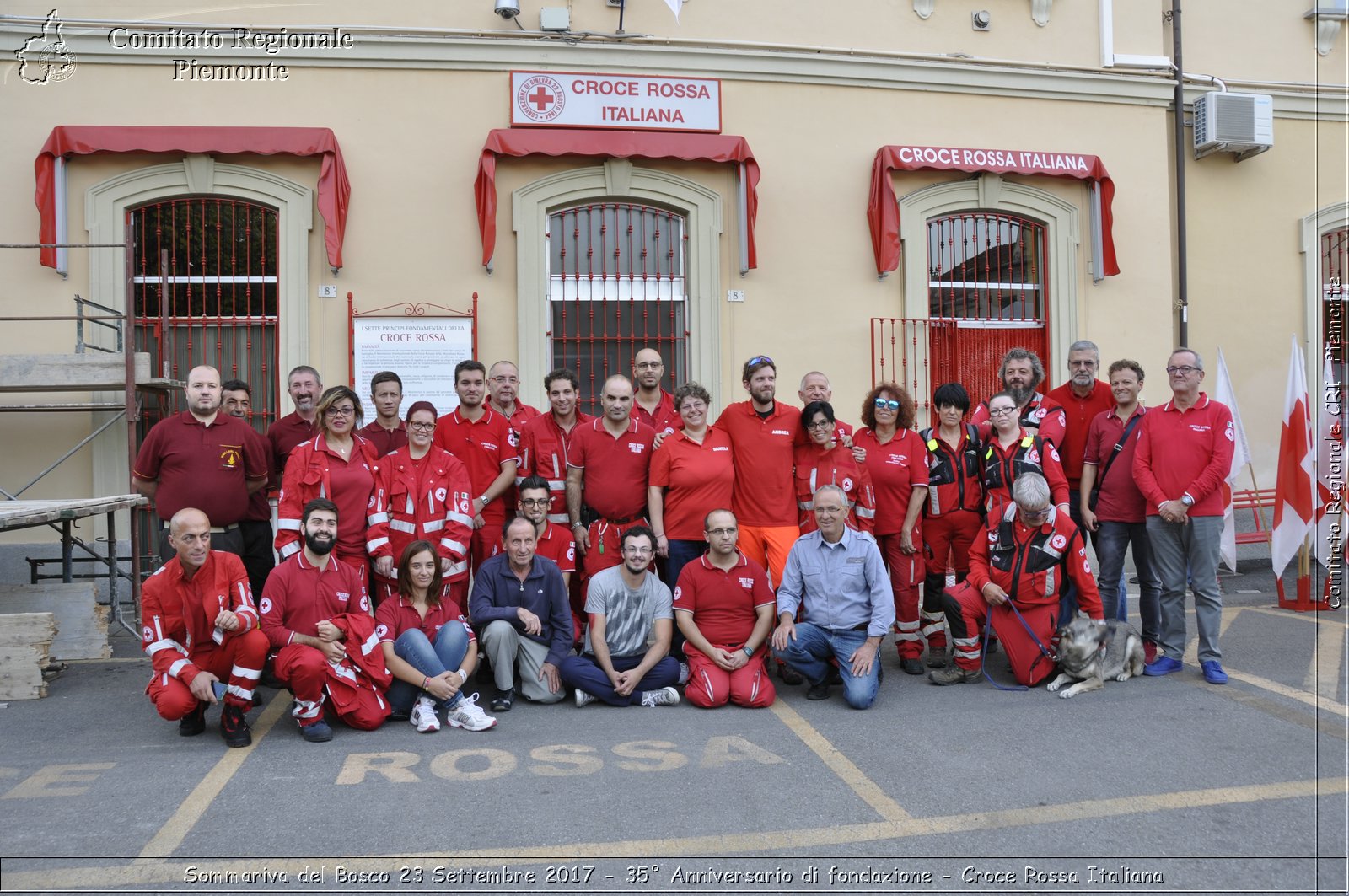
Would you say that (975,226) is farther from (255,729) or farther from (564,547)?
(255,729)

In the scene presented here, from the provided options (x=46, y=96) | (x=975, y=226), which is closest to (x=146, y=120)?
(x=46, y=96)

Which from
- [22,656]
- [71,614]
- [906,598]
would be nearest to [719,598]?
[906,598]

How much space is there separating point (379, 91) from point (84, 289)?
3.26m

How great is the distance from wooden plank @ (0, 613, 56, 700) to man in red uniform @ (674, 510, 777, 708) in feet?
12.8

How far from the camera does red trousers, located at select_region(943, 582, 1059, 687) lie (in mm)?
5969

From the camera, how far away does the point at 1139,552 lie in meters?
6.55

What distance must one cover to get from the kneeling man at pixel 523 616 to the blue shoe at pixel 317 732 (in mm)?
957

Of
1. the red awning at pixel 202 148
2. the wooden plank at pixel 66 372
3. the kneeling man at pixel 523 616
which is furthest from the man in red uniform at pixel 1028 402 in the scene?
the wooden plank at pixel 66 372

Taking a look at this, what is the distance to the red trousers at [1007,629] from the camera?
597cm

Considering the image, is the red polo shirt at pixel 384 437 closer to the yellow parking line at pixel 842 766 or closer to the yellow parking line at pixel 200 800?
the yellow parking line at pixel 200 800

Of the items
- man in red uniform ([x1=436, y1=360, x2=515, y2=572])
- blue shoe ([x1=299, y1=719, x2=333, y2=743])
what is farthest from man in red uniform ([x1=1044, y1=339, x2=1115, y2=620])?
blue shoe ([x1=299, y1=719, x2=333, y2=743])

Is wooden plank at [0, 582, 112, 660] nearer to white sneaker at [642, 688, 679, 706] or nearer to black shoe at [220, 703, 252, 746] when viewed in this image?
black shoe at [220, 703, 252, 746]

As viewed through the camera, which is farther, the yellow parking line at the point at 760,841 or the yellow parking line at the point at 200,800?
the yellow parking line at the point at 200,800

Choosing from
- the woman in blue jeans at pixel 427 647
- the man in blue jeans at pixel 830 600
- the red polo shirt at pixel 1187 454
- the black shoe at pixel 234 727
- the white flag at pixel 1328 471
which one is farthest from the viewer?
the white flag at pixel 1328 471
